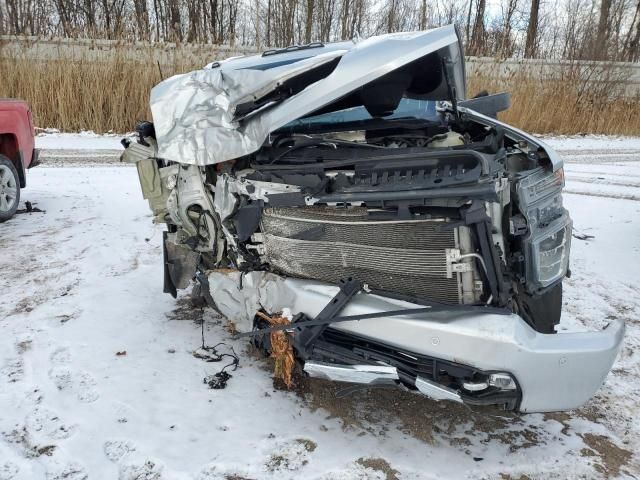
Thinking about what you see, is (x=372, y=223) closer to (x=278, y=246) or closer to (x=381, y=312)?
(x=381, y=312)

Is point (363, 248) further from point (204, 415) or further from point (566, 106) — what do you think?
point (566, 106)

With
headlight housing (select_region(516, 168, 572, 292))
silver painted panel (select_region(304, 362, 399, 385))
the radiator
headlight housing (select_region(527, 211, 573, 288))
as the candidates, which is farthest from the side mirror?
silver painted panel (select_region(304, 362, 399, 385))

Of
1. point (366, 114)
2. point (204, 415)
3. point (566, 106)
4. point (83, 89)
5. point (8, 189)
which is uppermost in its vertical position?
point (83, 89)

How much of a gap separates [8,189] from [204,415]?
14.0ft

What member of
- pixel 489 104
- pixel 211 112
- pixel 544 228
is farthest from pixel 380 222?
pixel 489 104

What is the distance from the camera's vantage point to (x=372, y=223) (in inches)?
87.0

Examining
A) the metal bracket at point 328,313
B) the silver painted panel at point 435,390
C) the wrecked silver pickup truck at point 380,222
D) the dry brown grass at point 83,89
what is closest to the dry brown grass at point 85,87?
the dry brown grass at point 83,89

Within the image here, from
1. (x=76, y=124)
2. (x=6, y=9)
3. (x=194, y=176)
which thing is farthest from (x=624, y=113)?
(x=6, y=9)

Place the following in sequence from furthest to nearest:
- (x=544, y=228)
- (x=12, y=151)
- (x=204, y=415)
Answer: (x=12, y=151) → (x=204, y=415) → (x=544, y=228)

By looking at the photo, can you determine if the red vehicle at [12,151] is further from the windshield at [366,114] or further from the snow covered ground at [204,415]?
the windshield at [366,114]

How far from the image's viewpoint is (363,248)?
2260mm

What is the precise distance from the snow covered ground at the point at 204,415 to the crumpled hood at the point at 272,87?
119 cm

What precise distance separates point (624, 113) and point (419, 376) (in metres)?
16.1

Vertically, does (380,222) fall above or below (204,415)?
above
